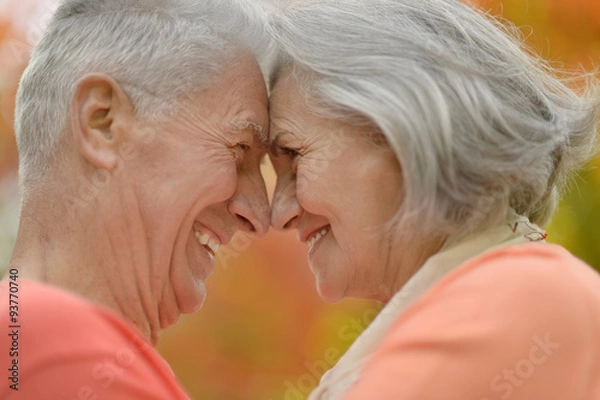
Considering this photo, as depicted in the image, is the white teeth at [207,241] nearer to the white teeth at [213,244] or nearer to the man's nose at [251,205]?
the white teeth at [213,244]

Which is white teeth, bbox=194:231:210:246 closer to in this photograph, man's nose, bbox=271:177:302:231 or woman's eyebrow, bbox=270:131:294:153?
man's nose, bbox=271:177:302:231

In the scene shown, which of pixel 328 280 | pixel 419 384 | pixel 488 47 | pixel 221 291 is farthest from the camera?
pixel 221 291

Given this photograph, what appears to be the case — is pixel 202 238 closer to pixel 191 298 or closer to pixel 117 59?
pixel 191 298

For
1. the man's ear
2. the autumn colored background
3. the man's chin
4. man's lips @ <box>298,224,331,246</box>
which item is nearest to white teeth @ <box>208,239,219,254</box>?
the man's chin

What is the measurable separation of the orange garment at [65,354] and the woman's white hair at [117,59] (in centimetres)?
52

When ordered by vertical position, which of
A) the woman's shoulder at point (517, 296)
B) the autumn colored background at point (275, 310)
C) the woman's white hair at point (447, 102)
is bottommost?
the autumn colored background at point (275, 310)

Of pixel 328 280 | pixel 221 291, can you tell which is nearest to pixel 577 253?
pixel 221 291

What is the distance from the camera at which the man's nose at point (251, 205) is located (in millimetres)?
2959

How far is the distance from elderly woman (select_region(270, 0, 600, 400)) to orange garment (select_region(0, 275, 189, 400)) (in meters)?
0.52

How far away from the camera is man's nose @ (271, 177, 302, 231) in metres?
2.88

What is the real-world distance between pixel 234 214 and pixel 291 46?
60 centimetres

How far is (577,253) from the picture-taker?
5863 mm

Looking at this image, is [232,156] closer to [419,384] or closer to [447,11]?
[447,11]

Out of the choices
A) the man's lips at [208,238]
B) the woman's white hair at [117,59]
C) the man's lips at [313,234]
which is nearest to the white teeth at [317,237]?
the man's lips at [313,234]
